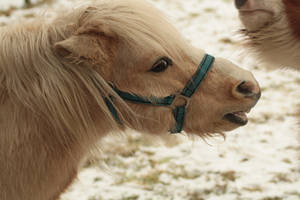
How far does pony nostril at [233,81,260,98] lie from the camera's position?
6.48 feet

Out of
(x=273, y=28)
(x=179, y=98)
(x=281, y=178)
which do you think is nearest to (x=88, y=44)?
(x=179, y=98)

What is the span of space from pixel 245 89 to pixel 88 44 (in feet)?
2.59

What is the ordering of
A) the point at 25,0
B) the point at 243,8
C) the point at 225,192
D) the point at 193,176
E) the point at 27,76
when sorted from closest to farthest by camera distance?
the point at 27,76 < the point at 243,8 < the point at 225,192 < the point at 193,176 < the point at 25,0

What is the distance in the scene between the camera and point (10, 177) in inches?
73.5

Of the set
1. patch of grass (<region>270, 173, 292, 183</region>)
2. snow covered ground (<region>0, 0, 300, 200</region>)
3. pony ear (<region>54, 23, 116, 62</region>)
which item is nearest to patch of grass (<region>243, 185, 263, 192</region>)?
snow covered ground (<region>0, 0, 300, 200</region>)

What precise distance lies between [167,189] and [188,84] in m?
1.88

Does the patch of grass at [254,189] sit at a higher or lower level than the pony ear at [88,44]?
lower

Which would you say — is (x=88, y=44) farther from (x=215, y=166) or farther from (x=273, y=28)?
(x=215, y=166)

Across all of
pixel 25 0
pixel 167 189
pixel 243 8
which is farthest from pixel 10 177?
pixel 25 0

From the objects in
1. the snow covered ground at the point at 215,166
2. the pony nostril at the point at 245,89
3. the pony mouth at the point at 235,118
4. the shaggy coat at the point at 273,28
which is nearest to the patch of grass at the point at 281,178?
the snow covered ground at the point at 215,166

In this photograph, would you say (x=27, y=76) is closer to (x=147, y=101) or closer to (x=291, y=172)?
(x=147, y=101)

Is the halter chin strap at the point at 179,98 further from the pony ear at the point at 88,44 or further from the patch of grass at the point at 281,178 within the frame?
the patch of grass at the point at 281,178

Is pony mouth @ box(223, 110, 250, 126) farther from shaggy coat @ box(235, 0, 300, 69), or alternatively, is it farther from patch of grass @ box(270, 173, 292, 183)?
patch of grass @ box(270, 173, 292, 183)

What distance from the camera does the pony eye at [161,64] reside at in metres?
1.90
